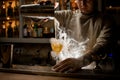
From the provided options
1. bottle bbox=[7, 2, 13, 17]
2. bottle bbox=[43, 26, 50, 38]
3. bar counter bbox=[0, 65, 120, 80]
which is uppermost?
bottle bbox=[7, 2, 13, 17]

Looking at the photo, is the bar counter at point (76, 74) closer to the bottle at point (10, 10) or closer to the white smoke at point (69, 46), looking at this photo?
the white smoke at point (69, 46)

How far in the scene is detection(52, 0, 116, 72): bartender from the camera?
2.71m

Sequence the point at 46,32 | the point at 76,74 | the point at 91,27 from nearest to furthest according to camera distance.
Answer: the point at 76,74 < the point at 91,27 < the point at 46,32

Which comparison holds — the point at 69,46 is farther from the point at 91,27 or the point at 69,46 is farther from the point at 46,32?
the point at 46,32

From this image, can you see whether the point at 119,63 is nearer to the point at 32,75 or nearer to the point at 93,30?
the point at 93,30

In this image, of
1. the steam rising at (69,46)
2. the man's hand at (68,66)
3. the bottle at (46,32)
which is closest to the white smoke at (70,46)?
the steam rising at (69,46)

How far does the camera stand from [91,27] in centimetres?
306

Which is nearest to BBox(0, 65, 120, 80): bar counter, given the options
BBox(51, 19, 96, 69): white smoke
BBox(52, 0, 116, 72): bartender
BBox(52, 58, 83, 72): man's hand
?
BBox(52, 58, 83, 72): man's hand

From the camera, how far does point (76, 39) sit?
3.20m

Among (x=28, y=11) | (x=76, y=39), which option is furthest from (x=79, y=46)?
(x=28, y=11)

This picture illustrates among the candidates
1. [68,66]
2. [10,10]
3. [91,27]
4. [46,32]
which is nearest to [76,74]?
[68,66]

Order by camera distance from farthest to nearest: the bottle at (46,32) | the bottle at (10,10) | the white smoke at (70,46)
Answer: the bottle at (10,10) → the bottle at (46,32) → the white smoke at (70,46)

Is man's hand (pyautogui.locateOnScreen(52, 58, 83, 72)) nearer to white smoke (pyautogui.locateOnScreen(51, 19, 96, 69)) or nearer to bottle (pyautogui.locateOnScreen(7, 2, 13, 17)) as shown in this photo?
white smoke (pyautogui.locateOnScreen(51, 19, 96, 69))

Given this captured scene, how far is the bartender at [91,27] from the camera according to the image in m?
2.71
